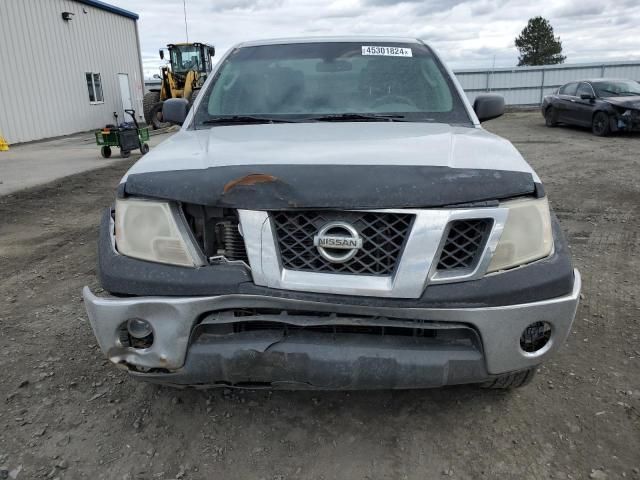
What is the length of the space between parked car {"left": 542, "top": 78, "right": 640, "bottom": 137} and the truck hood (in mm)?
12898

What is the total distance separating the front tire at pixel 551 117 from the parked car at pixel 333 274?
16018 millimetres

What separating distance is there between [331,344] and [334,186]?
56 centimetres

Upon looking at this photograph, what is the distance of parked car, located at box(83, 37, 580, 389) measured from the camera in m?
1.91

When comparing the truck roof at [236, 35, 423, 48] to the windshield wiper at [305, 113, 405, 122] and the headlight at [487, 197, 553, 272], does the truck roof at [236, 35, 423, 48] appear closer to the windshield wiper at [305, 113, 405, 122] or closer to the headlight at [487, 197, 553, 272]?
the windshield wiper at [305, 113, 405, 122]

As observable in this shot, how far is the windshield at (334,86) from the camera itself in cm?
321

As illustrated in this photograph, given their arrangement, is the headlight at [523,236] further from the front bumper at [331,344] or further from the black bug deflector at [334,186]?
the front bumper at [331,344]

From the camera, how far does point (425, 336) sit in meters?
2.00

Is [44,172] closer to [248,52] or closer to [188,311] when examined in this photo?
[248,52]

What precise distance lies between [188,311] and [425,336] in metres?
0.87

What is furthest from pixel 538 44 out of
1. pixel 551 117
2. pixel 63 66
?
pixel 63 66

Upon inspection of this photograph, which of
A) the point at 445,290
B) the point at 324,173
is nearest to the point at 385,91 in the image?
the point at 324,173

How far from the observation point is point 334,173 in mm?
1991

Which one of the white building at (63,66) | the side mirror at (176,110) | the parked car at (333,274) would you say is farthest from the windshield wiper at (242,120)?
the white building at (63,66)

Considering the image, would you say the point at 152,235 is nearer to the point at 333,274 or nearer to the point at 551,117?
the point at 333,274
